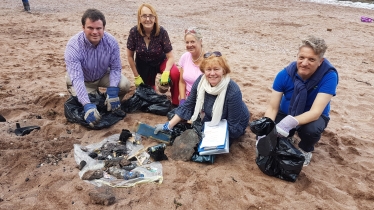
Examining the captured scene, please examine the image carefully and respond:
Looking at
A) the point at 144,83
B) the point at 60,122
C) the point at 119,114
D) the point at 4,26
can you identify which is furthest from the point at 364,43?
the point at 4,26

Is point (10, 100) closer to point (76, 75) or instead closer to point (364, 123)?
point (76, 75)

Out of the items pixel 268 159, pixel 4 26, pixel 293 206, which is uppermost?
pixel 4 26

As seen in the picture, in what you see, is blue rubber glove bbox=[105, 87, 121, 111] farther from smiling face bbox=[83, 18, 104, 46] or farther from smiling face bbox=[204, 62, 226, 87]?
smiling face bbox=[204, 62, 226, 87]

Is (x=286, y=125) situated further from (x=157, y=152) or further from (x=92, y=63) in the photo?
(x=92, y=63)

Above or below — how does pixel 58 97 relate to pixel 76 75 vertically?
below

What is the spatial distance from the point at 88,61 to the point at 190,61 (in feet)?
3.83

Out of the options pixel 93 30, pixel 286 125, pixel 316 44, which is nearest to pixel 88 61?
pixel 93 30

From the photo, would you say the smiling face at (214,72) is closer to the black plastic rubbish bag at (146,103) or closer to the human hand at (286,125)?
the human hand at (286,125)

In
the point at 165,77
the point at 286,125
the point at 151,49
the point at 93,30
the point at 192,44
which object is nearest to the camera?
the point at 286,125

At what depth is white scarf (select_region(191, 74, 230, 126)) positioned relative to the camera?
9.97 feet

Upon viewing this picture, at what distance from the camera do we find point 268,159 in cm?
287

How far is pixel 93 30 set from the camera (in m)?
3.33

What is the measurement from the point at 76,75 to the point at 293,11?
11.8m

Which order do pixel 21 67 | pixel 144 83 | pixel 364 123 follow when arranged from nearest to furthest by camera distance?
pixel 364 123 < pixel 144 83 < pixel 21 67
